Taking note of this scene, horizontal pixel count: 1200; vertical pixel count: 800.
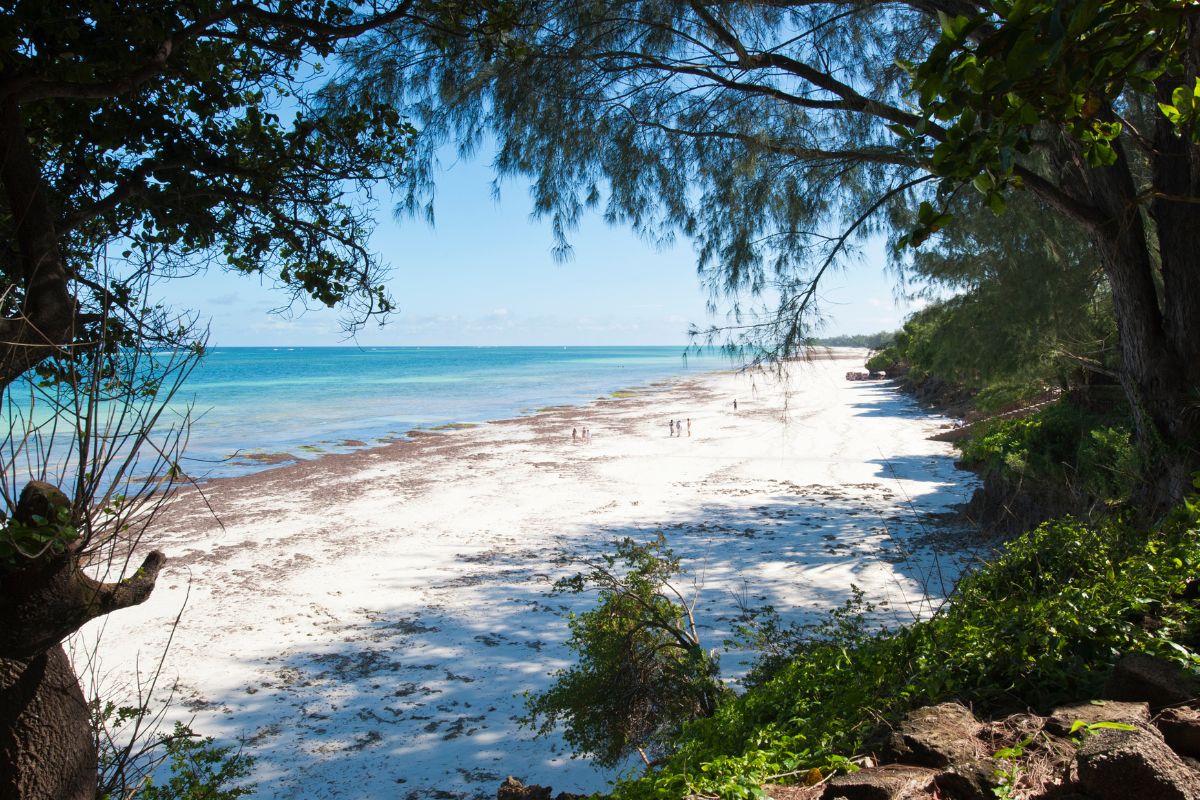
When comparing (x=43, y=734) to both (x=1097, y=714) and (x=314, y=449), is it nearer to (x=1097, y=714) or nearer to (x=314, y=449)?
(x=1097, y=714)

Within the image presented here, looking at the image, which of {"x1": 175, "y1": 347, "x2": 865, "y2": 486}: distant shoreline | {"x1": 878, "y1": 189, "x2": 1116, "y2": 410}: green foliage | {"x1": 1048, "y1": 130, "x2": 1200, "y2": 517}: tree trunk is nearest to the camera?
{"x1": 1048, "y1": 130, "x2": 1200, "y2": 517}: tree trunk

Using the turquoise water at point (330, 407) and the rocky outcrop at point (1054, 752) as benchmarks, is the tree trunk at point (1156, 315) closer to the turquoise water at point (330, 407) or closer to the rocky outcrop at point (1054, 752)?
the rocky outcrop at point (1054, 752)

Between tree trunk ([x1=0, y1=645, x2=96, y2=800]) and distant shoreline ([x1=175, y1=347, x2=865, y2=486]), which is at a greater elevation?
tree trunk ([x1=0, y1=645, x2=96, y2=800])

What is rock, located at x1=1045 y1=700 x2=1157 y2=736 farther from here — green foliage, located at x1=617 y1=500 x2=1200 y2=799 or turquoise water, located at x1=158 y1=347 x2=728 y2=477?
turquoise water, located at x1=158 y1=347 x2=728 y2=477

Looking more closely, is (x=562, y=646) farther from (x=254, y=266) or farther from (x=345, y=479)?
(x=345, y=479)

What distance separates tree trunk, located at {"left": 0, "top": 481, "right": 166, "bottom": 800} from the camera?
2.52 m

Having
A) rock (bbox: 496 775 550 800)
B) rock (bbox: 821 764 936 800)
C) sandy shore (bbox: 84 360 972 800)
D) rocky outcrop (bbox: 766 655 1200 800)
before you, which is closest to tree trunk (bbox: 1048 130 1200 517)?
sandy shore (bbox: 84 360 972 800)

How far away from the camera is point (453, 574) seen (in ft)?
30.4

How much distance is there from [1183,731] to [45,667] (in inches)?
151

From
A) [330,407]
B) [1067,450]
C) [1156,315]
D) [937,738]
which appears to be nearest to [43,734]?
[937,738]

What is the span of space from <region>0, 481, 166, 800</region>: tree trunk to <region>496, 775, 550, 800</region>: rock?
2063mm

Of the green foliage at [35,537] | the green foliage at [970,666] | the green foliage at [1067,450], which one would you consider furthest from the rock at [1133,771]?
the green foliage at [1067,450]

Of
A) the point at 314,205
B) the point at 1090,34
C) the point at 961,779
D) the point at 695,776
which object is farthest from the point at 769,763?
the point at 314,205

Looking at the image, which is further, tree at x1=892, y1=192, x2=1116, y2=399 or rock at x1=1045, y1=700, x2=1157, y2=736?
tree at x1=892, y1=192, x2=1116, y2=399
